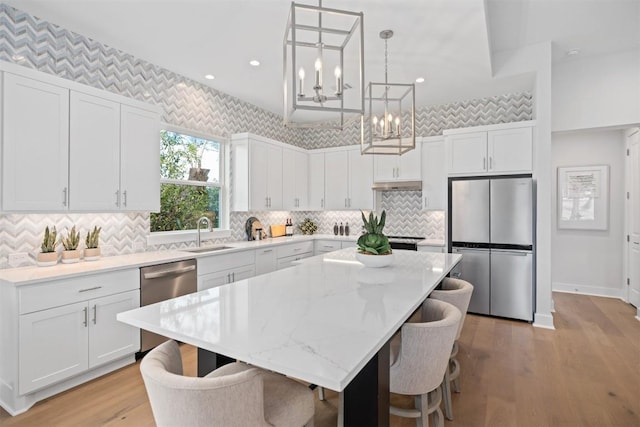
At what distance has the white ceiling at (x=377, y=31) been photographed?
8.56 feet

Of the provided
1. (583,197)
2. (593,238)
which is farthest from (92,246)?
(593,238)

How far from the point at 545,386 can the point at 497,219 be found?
2023mm

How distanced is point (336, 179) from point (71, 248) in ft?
12.3

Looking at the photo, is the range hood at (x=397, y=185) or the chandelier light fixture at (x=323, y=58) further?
the range hood at (x=397, y=185)

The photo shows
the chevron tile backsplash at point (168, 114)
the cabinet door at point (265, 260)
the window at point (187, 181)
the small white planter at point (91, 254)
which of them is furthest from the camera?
the cabinet door at point (265, 260)

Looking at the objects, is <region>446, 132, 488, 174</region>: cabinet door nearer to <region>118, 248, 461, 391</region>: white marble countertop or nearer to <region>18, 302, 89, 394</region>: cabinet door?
<region>118, 248, 461, 391</region>: white marble countertop

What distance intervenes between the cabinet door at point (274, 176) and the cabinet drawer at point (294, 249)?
65 cm

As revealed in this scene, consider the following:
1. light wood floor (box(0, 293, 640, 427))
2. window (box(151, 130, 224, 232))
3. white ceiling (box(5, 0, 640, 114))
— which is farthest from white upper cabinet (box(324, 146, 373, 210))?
light wood floor (box(0, 293, 640, 427))

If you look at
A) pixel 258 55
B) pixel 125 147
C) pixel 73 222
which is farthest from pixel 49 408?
pixel 258 55

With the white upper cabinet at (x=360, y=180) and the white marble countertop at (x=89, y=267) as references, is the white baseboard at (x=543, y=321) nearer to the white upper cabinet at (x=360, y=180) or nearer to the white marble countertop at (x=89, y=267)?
the white upper cabinet at (x=360, y=180)

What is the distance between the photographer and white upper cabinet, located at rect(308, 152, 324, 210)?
5700 millimetres

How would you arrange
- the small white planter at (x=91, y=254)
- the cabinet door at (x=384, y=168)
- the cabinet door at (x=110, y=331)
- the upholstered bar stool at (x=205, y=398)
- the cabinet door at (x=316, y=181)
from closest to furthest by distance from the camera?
1. the upholstered bar stool at (x=205, y=398)
2. the cabinet door at (x=110, y=331)
3. the small white planter at (x=91, y=254)
4. the cabinet door at (x=384, y=168)
5. the cabinet door at (x=316, y=181)

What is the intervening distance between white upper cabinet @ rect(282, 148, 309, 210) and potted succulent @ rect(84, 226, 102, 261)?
266 centimetres

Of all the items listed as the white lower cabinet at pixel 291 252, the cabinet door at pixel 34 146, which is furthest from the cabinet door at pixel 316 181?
the cabinet door at pixel 34 146
